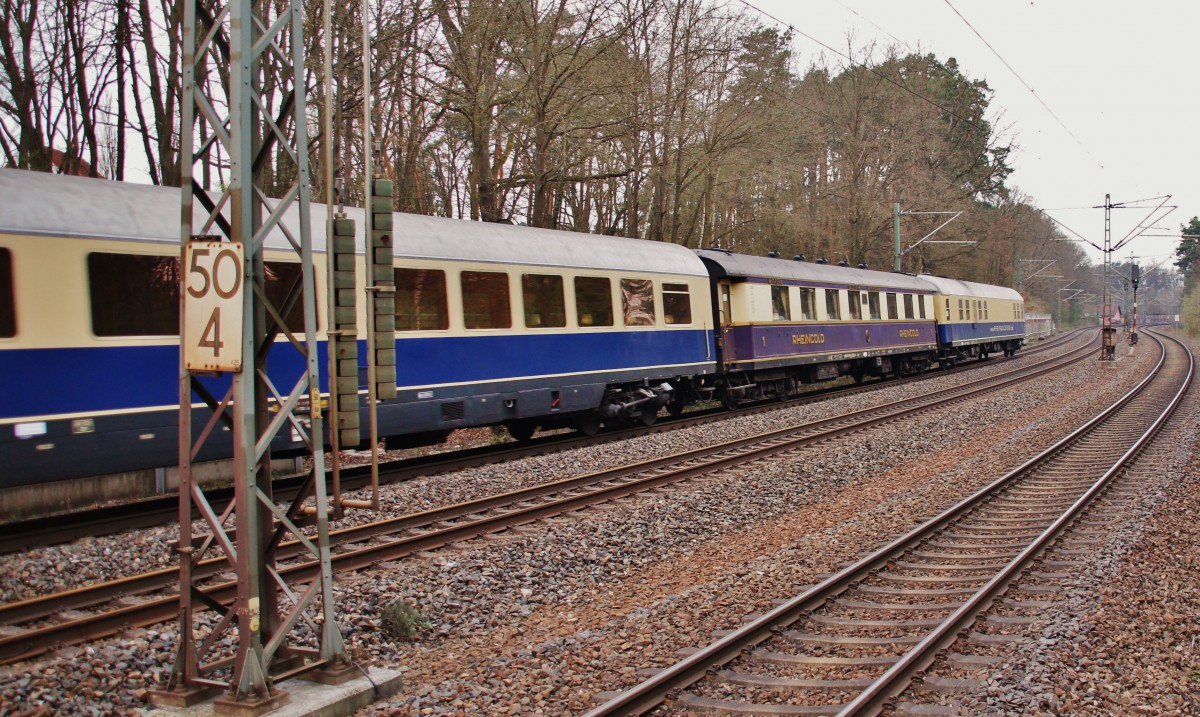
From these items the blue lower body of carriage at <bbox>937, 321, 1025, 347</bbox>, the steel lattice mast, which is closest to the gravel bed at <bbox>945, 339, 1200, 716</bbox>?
the steel lattice mast

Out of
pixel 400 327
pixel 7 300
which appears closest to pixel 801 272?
pixel 400 327

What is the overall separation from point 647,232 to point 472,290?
57.0ft

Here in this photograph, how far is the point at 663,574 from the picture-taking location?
27.0 feet

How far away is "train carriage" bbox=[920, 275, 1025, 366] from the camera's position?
3497 cm

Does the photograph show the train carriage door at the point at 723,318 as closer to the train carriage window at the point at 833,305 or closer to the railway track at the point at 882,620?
the train carriage window at the point at 833,305

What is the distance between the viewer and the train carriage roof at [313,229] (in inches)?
336

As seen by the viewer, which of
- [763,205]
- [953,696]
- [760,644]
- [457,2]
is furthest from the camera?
[763,205]

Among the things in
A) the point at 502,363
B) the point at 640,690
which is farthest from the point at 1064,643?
the point at 502,363

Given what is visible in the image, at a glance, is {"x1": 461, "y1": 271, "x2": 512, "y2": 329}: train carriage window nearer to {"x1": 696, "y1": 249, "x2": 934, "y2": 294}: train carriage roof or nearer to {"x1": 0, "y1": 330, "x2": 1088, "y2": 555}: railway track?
{"x1": 0, "y1": 330, "x2": 1088, "y2": 555}: railway track

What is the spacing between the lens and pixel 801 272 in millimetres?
23203

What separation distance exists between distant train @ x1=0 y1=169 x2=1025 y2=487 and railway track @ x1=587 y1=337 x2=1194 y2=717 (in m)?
5.84

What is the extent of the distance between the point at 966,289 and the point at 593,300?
1067 inches

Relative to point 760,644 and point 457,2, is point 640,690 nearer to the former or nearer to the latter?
point 760,644

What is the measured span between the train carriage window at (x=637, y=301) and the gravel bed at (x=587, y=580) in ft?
8.85
